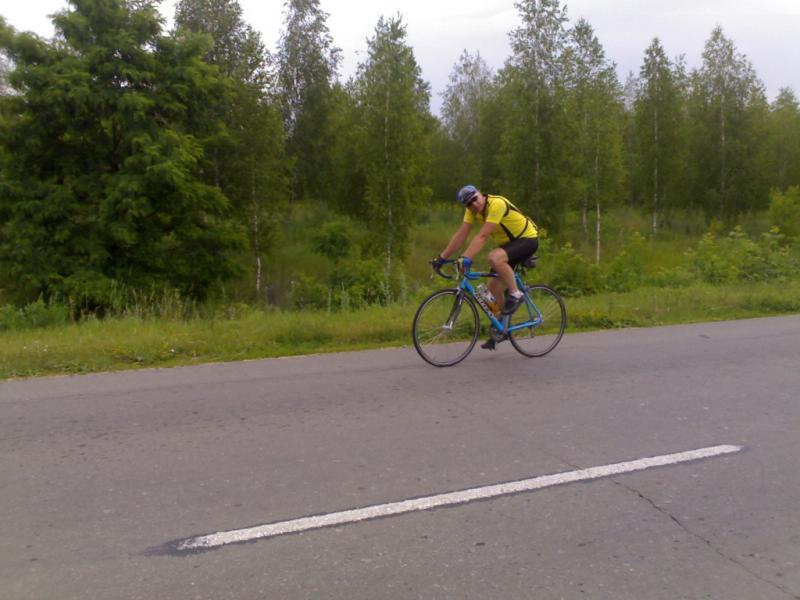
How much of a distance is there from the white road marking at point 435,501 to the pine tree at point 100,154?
17.0 metres

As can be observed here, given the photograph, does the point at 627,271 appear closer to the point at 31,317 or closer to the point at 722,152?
the point at 31,317

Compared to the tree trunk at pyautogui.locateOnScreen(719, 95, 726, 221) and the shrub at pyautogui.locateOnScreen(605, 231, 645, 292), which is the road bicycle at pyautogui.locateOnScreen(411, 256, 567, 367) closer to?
the shrub at pyautogui.locateOnScreen(605, 231, 645, 292)

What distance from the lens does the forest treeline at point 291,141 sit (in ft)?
68.5

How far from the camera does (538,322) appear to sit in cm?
859

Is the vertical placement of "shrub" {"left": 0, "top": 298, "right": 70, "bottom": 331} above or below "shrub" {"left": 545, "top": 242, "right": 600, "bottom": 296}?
below

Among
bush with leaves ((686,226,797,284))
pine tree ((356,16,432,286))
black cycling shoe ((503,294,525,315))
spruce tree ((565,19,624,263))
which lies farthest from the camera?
spruce tree ((565,19,624,263))

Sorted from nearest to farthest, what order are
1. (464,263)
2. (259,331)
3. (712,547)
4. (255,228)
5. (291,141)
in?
(712,547) < (464,263) < (259,331) < (255,228) < (291,141)

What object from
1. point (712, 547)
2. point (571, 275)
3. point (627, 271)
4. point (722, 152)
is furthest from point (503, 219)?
point (722, 152)

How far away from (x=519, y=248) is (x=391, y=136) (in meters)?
22.0

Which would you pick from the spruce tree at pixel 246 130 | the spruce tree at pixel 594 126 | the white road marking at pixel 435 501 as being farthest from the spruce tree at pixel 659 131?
the white road marking at pixel 435 501

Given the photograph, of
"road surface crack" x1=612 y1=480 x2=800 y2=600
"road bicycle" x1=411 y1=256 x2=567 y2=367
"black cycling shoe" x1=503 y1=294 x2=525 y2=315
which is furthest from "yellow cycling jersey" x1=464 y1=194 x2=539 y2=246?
"road surface crack" x1=612 y1=480 x2=800 y2=600

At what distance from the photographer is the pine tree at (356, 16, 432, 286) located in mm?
29172

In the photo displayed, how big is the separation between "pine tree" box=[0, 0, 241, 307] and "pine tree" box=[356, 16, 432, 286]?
793cm

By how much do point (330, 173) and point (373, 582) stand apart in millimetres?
32623
